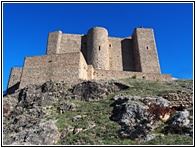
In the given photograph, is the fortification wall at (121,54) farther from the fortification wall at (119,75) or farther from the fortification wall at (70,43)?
the fortification wall at (119,75)

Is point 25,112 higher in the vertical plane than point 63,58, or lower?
lower

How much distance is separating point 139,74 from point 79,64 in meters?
7.67

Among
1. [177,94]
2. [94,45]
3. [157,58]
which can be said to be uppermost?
[94,45]

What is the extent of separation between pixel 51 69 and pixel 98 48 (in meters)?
9.42

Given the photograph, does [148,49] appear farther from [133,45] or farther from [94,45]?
[94,45]


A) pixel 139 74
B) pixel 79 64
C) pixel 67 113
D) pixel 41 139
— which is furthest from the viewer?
pixel 139 74

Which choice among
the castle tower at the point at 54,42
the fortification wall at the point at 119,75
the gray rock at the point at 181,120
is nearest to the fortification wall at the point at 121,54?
the fortification wall at the point at 119,75

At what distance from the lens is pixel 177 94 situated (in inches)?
582

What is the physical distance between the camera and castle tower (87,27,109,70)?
91.6 ft

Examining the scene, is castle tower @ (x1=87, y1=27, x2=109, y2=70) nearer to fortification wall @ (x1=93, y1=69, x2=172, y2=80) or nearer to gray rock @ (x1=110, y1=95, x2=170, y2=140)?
fortification wall @ (x1=93, y1=69, x2=172, y2=80)

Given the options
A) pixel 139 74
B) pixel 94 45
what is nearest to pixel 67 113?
pixel 139 74

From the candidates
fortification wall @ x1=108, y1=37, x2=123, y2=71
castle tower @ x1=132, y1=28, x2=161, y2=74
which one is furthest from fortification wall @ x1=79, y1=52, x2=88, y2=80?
castle tower @ x1=132, y1=28, x2=161, y2=74

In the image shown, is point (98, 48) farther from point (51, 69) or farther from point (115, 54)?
point (51, 69)

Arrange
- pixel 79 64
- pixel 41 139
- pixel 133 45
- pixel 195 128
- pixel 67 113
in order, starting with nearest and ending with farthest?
pixel 195 128
pixel 41 139
pixel 67 113
pixel 79 64
pixel 133 45
